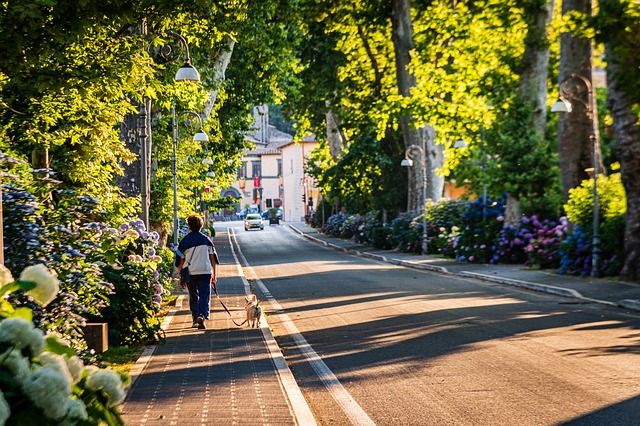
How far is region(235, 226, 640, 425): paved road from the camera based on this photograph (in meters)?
8.45

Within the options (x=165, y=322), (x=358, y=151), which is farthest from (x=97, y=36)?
(x=358, y=151)

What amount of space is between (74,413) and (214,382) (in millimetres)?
6816

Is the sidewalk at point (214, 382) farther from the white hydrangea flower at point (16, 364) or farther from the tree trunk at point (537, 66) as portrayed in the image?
the tree trunk at point (537, 66)

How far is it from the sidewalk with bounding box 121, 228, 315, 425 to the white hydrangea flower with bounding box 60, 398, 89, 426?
4.63 metres

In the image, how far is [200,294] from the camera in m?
15.5

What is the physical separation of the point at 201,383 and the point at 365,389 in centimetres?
164

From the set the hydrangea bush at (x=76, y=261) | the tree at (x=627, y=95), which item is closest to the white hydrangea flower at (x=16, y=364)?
the hydrangea bush at (x=76, y=261)

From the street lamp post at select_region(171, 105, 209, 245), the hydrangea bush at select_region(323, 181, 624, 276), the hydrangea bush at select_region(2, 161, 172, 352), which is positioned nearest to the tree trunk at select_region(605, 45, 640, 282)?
the hydrangea bush at select_region(323, 181, 624, 276)

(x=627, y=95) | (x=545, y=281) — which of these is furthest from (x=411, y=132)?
(x=627, y=95)

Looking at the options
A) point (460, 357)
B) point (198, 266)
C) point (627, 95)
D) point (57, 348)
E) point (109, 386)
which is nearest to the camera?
point (109, 386)

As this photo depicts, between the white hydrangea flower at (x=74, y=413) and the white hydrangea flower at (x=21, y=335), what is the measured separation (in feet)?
0.86

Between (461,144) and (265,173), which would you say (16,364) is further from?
(265,173)

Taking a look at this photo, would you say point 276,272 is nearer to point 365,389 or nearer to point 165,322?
point 165,322

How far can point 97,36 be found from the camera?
11.3m
